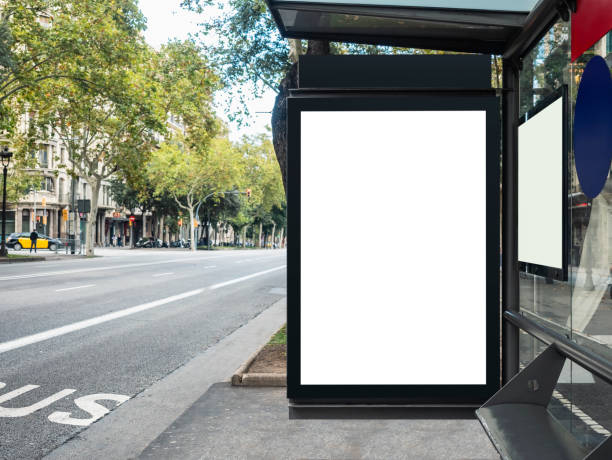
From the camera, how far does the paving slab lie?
12.7ft

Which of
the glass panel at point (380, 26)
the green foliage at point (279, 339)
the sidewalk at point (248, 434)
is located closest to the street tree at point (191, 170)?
the green foliage at point (279, 339)

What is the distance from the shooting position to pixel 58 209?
212 feet

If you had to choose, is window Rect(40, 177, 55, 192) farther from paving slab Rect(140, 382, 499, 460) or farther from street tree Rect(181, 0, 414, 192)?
paving slab Rect(140, 382, 499, 460)

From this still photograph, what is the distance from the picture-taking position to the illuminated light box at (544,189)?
2332 millimetres

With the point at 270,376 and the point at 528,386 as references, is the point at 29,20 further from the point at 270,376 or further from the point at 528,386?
the point at 528,386

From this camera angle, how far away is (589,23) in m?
2.01

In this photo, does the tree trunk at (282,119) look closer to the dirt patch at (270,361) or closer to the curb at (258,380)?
the dirt patch at (270,361)

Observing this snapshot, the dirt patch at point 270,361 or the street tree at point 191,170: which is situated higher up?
the street tree at point 191,170

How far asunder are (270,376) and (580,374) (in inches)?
153

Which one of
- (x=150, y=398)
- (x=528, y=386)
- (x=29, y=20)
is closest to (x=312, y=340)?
(x=528, y=386)

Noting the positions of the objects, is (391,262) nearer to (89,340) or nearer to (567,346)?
(567,346)

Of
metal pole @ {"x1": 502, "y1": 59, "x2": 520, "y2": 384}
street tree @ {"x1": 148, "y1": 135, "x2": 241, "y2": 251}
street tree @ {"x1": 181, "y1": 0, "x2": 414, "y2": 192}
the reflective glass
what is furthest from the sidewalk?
street tree @ {"x1": 148, "y1": 135, "x2": 241, "y2": 251}

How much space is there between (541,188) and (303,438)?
7.99 feet

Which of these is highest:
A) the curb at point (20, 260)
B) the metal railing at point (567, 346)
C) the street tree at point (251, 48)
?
the street tree at point (251, 48)
